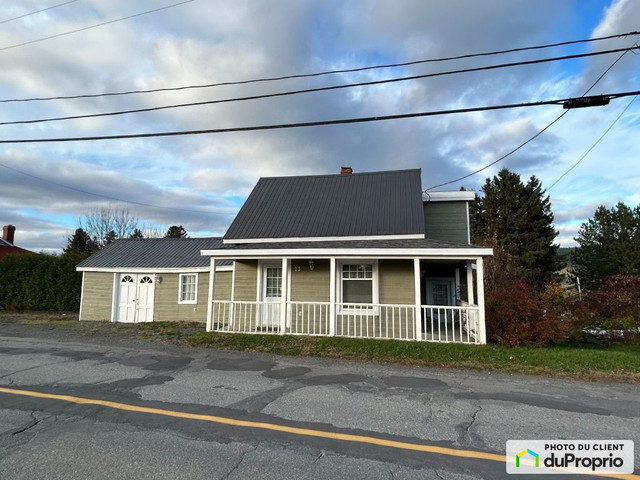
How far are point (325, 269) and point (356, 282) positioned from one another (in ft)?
3.82

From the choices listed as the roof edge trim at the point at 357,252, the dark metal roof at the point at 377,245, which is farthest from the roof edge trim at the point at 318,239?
the roof edge trim at the point at 357,252

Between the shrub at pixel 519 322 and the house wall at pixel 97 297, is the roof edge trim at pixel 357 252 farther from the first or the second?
the house wall at pixel 97 297

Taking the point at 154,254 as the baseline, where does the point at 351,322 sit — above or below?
below

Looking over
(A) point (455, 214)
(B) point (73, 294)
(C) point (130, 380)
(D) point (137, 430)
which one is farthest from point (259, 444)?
(B) point (73, 294)

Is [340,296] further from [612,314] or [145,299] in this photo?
[145,299]

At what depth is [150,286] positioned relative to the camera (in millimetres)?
16859

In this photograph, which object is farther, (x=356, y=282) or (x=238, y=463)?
(x=356, y=282)

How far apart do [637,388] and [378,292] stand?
21.7 ft

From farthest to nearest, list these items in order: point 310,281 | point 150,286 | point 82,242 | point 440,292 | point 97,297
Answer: point 82,242 → point 97,297 → point 150,286 → point 440,292 → point 310,281

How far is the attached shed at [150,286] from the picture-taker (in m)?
16.2

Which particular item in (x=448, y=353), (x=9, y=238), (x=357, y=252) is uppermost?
(x=9, y=238)

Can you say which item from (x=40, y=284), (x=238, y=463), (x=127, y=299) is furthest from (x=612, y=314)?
(x=40, y=284)

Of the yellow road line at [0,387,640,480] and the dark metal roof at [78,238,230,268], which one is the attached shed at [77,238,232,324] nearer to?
the dark metal roof at [78,238,230,268]

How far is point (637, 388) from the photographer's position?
646 centimetres
